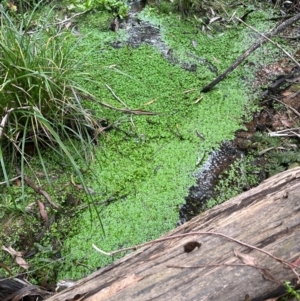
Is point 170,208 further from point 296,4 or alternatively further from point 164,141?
point 296,4

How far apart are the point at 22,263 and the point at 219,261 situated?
33.0 inches

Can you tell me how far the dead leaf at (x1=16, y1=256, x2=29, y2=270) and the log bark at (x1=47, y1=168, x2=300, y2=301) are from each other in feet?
1.18

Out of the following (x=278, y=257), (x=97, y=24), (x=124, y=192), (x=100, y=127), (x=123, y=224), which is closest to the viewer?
(x=278, y=257)

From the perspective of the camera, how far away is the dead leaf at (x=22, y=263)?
1.65m

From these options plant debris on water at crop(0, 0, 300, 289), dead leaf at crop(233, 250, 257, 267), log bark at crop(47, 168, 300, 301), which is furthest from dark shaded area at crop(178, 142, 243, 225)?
dead leaf at crop(233, 250, 257, 267)

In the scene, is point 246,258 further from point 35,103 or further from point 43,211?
point 35,103

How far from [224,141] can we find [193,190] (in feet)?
1.37

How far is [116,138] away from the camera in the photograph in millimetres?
2209

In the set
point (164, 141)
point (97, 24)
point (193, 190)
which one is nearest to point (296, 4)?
point (97, 24)

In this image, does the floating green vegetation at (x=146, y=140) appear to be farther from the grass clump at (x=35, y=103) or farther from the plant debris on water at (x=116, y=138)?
the grass clump at (x=35, y=103)

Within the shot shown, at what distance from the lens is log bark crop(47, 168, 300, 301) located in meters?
1.22

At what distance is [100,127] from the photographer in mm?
2168

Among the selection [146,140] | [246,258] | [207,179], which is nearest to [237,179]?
[207,179]

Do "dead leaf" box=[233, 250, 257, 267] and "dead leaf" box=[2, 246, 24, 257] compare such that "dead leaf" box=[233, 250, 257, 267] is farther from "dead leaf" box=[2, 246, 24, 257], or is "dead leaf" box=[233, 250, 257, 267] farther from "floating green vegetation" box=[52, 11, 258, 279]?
"dead leaf" box=[2, 246, 24, 257]
